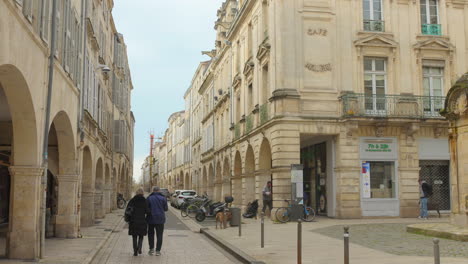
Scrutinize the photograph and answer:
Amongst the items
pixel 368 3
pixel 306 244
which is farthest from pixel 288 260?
pixel 368 3

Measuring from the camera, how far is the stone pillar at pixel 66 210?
49.3 feet

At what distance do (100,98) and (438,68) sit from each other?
16.4 metres

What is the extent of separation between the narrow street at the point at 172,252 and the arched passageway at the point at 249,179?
462 inches

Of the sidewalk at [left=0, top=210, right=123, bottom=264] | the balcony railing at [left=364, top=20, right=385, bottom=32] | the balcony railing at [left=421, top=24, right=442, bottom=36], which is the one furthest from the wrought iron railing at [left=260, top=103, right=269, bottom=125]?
the sidewalk at [left=0, top=210, right=123, bottom=264]

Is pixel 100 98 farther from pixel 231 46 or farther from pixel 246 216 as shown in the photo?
pixel 231 46

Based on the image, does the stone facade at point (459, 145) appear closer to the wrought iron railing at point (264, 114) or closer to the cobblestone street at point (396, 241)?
the cobblestone street at point (396, 241)

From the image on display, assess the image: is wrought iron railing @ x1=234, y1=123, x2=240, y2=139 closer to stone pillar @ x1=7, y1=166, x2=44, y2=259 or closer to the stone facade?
the stone facade

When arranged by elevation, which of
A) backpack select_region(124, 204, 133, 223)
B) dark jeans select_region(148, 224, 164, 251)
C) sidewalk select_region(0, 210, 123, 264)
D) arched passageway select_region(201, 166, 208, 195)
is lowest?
sidewalk select_region(0, 210, 123, 264)

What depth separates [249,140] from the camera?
2825cm

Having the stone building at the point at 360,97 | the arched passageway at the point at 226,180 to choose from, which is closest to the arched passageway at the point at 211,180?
the arched passageway at the point at 226,180

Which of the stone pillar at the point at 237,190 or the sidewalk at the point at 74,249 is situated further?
the stone pillar at the point at 237,190

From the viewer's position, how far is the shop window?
914 inches

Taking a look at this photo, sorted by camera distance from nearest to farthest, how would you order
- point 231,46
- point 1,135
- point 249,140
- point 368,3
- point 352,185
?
point 1,135 < point 352,185 < point 368,3 < point 249,140 < point 231,46

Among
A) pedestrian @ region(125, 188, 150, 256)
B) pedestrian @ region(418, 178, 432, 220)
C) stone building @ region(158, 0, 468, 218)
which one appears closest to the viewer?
pedestrian @ region(125, 188, 150, 256)
